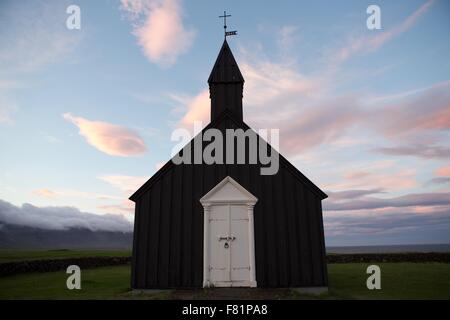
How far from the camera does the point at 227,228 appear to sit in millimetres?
11188

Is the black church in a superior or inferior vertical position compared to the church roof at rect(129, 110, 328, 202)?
inferior

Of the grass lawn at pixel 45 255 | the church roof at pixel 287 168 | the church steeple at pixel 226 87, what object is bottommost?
the grass lawn at pixel 45 255

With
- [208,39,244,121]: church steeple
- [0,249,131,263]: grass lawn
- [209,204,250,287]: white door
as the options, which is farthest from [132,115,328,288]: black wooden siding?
[0,249,131,263]: grass lawn

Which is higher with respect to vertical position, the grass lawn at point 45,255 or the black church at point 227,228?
the black church at point 227,228

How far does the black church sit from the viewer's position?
35.2ft

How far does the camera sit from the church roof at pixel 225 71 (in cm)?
1432

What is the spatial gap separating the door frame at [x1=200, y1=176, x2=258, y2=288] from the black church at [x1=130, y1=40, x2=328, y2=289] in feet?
0.11

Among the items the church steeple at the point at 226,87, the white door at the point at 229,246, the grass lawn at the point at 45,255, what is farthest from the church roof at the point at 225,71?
the grass lawn at the point at 45,255

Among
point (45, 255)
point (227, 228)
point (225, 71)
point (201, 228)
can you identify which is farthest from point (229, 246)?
point (45, 255)

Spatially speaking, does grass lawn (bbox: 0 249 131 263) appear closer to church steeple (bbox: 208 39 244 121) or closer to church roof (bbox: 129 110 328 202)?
church roof (bbox: 129 110 328 202)

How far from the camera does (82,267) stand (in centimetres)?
2616

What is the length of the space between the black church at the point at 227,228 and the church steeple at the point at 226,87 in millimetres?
3025

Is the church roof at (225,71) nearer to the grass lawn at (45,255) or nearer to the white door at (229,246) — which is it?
the white door at (229,246)
